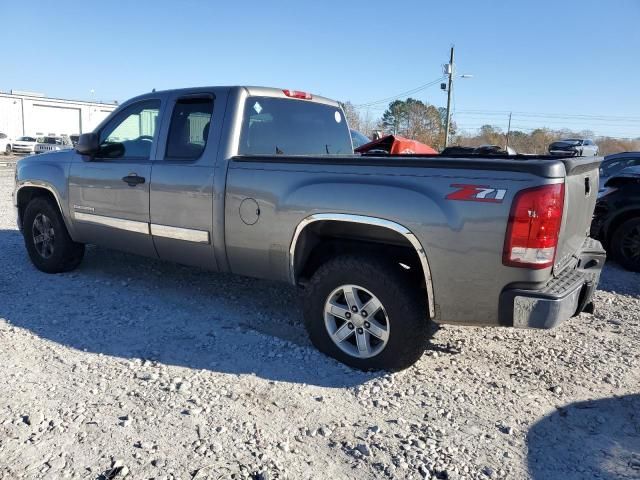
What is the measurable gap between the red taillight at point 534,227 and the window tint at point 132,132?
3285 mm

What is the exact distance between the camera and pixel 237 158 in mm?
4105

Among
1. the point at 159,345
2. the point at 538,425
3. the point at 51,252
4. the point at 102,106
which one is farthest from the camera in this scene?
the point at 102,106

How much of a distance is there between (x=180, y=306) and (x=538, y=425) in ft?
10.4

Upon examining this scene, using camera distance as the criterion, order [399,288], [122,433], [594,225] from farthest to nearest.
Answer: [594,225], [399,288], [122,433]

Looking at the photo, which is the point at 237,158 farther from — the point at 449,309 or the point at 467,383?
the point at 467,383

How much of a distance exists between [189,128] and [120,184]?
0.91 metres

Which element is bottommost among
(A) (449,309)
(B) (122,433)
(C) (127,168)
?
(B) (122,433)

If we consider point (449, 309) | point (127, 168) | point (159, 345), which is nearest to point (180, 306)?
point (159, 345)

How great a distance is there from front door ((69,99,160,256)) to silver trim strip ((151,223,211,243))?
142mm

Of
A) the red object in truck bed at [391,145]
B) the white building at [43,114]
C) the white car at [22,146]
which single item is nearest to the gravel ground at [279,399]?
the red object in truck bed at [391,145]

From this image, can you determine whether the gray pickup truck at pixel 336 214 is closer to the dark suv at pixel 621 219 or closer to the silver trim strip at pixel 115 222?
the silver trim strip at pixel 115 222

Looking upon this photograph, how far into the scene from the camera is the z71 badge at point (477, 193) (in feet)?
9.64

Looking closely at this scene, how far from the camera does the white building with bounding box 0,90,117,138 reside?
48.7 metres

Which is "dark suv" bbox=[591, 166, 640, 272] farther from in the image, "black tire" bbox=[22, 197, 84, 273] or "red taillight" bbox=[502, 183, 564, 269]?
"black tire" bbox=[22, 197, 84, 273]
